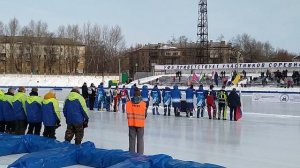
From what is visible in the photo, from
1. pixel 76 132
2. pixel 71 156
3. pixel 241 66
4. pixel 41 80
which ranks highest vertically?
pixel 241 66

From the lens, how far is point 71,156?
737 cm

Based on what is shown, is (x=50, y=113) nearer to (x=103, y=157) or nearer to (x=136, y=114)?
(x=136, y=114)

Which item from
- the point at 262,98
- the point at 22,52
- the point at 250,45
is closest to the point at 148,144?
the point at 262,98

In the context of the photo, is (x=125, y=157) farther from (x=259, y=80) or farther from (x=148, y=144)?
(x=259, y=80)

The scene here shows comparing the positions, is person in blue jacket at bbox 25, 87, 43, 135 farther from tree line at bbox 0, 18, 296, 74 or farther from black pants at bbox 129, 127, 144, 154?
tree line at bbox 0, 18, 296, 74

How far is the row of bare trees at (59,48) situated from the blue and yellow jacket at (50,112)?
232ft

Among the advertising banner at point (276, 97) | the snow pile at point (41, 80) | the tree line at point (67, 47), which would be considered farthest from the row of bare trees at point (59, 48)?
the advertising banner at point (276, 97)

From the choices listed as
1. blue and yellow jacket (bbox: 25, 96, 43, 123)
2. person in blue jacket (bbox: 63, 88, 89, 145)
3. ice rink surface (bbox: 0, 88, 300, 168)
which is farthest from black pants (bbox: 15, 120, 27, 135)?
person in blue jacket (bbox: 63, 88, 89, 145)

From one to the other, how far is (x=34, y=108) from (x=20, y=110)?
69 centimetres

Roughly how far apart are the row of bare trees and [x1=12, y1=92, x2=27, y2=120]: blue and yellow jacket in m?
69.5

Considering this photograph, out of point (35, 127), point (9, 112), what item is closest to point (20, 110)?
point (9, 112)

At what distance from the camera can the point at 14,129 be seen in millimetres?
10305

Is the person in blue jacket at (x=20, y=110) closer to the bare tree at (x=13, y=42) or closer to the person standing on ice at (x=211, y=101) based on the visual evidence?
the person standing on ice at (x=211, y=101)

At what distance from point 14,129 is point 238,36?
307 ft
